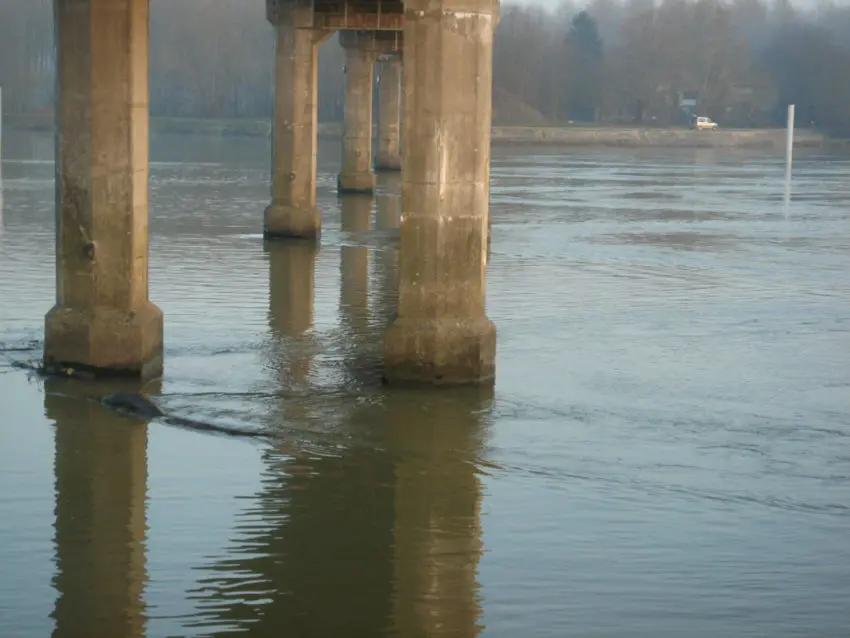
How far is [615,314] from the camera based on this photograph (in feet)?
74.7

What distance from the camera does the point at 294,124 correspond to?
107ft

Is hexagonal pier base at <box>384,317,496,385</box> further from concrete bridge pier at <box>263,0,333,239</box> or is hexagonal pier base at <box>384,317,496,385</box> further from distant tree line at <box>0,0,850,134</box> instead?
distant tree line at <box>0,0,850,134</box>

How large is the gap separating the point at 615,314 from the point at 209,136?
105 meters

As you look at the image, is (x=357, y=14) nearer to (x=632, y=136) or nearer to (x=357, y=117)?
(x=357, y=117)

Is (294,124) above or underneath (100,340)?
above

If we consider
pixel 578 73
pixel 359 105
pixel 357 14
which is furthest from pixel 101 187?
pixel 578 73

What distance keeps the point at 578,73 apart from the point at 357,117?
4636 inches

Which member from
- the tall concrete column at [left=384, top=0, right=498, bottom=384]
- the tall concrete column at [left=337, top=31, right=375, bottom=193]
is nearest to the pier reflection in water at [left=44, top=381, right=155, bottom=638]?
the tall concrete column at [left=384, top=0, right=498, bottom=384]

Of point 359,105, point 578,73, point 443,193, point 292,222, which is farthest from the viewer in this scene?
point 578,73

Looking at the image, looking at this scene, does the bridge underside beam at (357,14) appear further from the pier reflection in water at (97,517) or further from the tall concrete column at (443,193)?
the pier reflection in water at (97,517)

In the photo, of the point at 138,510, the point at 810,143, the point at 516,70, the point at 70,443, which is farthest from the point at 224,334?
the point at 516,70

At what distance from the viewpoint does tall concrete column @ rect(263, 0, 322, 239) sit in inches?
1289

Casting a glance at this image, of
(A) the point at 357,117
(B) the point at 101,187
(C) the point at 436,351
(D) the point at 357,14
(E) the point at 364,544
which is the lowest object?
(E) the point at 364,544

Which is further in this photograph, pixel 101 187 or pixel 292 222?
pixel 292 222
